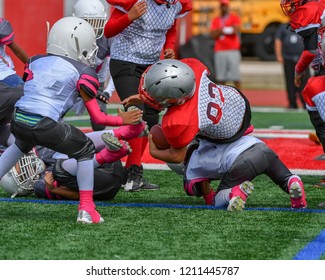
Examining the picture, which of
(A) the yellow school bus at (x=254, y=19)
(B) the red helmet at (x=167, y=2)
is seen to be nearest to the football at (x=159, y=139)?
(B) the red helmet at (x=167, y=2)

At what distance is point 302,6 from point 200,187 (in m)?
1.98

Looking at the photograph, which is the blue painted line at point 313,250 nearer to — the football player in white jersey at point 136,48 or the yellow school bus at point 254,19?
the football player in white jersey at point 136,48

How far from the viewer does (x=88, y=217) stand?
5902 mm

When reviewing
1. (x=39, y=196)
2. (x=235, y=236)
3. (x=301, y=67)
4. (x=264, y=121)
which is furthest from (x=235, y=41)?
(x=235, y=236)

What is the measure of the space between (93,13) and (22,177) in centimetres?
163

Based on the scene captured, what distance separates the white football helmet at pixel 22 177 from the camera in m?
6.91

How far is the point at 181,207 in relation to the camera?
6598mm

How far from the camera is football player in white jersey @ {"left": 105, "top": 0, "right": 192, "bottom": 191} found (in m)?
7.48

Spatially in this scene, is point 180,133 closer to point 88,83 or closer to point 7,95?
point 88,83

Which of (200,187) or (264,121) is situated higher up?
(200,187)

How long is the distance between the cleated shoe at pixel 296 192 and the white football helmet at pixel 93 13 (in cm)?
212

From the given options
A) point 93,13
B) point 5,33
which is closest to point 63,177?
point 93,13

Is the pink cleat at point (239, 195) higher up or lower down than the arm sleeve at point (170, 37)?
lower down
